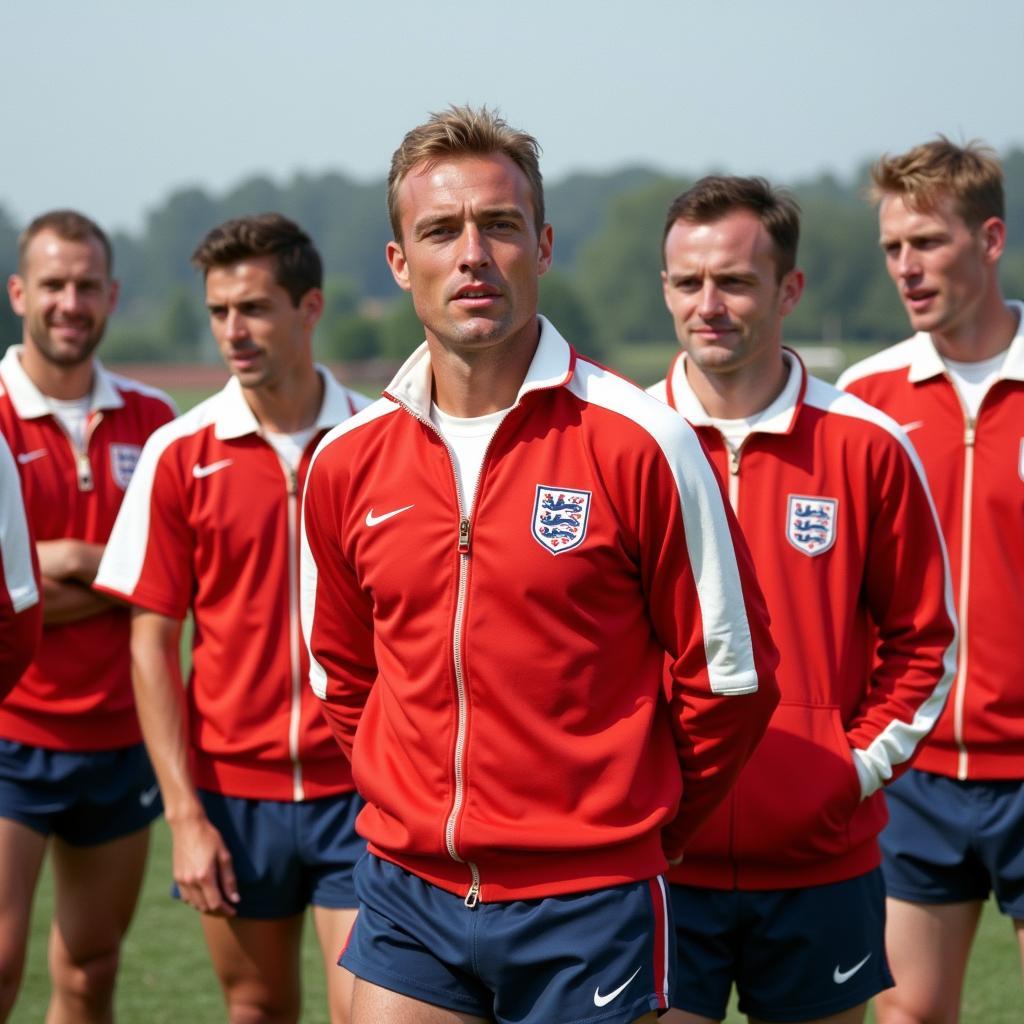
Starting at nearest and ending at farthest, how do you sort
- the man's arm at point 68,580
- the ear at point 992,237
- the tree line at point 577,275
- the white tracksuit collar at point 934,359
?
the white tracksuit collar at point 934,359, the ear at point 992,237, the man's arm at point 68,580, the tree line at point 577,275

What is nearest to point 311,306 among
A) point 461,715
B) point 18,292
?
point 18,292

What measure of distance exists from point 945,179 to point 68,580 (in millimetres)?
2839

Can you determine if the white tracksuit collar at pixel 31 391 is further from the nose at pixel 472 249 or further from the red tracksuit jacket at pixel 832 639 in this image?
the nose at pixel 472 249

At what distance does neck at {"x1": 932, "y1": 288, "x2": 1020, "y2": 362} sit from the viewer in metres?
4.43

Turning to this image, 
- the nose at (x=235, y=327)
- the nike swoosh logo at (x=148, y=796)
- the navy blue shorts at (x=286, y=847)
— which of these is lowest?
the nike swoosh logo at (x=148, y=796)

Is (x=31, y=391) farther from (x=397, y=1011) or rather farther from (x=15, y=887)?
(x=397, y=1011)

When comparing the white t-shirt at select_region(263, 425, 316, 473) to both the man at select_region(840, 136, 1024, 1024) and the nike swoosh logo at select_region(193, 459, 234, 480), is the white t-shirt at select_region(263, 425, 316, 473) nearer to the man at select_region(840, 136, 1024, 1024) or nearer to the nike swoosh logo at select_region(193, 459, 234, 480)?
the nike swoosh logo at select_region(193, 459, 234, 480)

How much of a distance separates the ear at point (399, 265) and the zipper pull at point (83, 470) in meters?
2.21

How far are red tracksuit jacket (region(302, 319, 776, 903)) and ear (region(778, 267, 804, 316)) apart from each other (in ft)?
3.40

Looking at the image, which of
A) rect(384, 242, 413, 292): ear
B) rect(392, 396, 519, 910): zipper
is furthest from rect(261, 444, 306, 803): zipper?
rect(392, 396, 519, 910): zipper

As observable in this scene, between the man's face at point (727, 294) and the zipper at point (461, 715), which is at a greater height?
the man's face at point (727, 294)

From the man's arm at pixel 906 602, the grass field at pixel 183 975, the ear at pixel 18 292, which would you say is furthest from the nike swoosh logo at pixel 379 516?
the grass field at pixel 183 975

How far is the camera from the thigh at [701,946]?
3592mm

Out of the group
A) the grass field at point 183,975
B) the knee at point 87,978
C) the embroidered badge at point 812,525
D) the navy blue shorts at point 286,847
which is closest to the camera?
the embroidered badge at point 812,525
